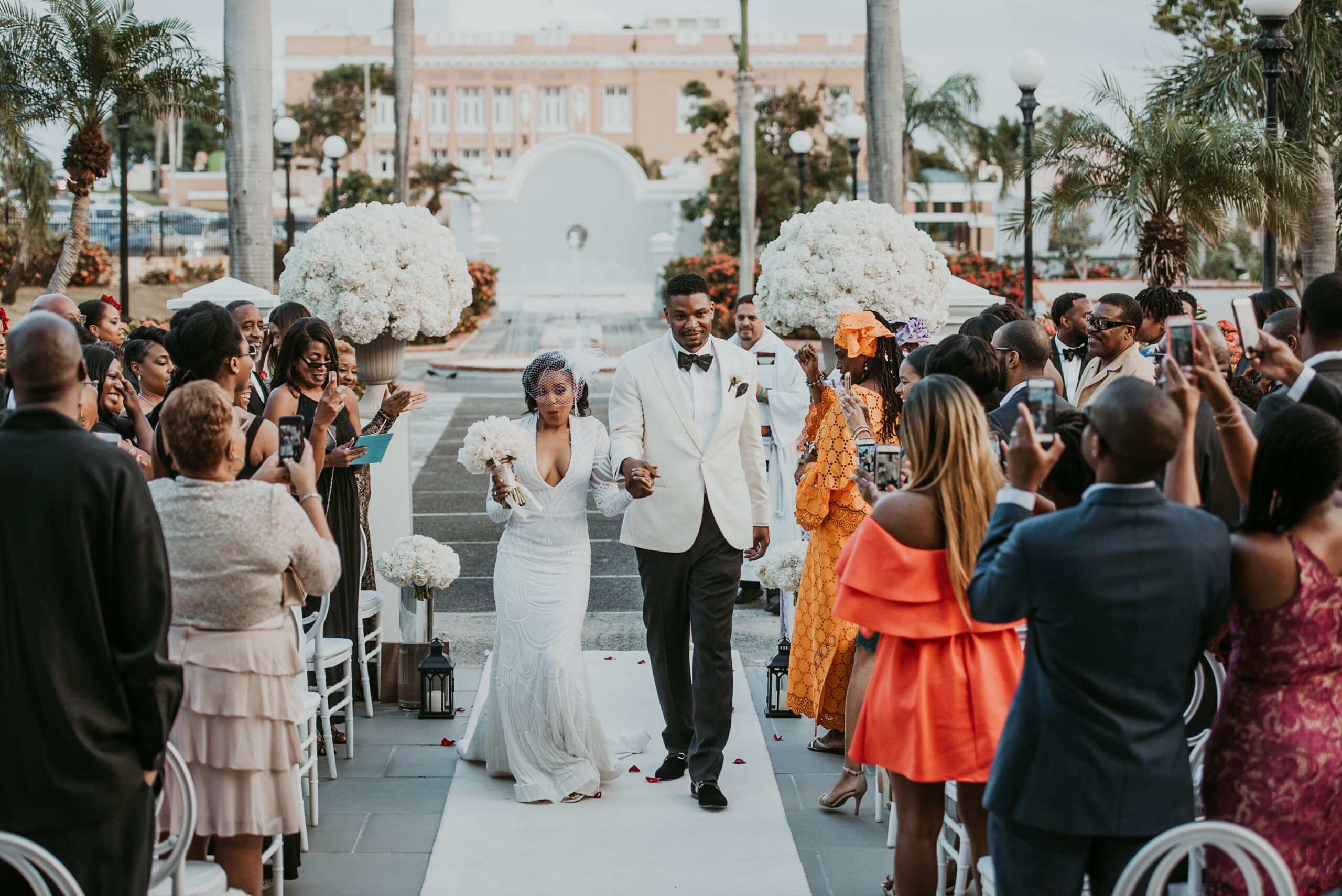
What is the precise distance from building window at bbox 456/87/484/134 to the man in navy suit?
72.1m

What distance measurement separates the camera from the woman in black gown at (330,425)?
5742mm

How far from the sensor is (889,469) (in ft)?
13.7

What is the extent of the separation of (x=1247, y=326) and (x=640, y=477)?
2.35 meters

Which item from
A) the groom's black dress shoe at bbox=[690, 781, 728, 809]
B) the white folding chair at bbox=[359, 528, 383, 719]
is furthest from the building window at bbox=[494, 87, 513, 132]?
the groom's black dress shoe at bbox=[690, 781, 728, 809]

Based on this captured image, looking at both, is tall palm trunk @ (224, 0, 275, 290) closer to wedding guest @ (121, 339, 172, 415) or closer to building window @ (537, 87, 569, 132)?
wedding guest @ (121, 339, 172, 415)

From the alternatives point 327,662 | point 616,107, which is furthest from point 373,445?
point 616,107

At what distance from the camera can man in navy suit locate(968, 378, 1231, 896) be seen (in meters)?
2.88

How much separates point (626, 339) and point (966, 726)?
2867 centimetres

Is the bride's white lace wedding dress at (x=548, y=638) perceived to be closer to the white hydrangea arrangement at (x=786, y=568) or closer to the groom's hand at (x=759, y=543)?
the groom's hand at (x=759, y=543)

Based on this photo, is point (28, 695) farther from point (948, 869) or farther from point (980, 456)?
point (948, 869)

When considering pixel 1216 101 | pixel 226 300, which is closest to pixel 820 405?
pixel 226 300

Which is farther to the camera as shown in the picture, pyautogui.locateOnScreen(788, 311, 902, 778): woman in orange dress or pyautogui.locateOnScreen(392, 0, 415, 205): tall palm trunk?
pyautogui.locateOnScreen(392, 0, 415, 205): tall palm trunk

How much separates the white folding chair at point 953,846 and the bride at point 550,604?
1.69 m

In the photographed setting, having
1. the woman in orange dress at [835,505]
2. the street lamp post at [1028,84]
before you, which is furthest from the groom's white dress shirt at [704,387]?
the street lamp post at [1028,84]
